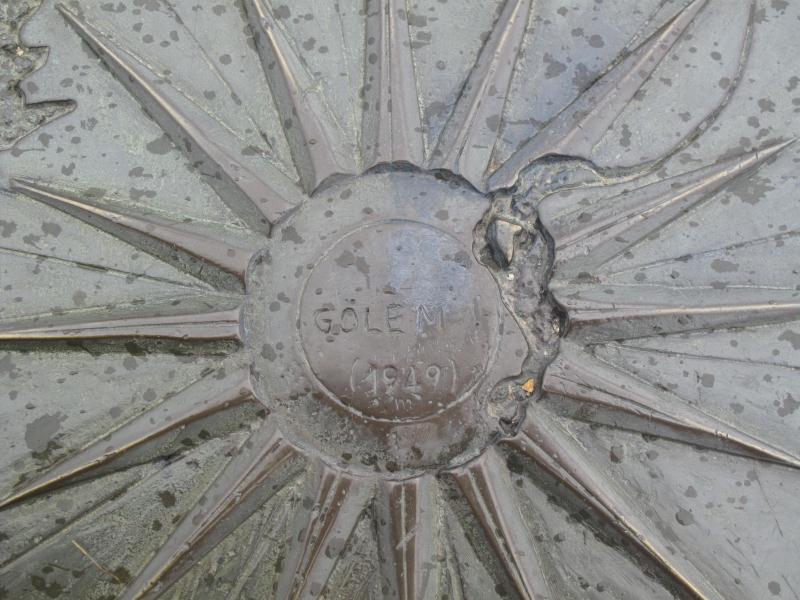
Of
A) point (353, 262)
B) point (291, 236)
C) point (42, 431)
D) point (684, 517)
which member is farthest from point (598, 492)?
point (42, 431)

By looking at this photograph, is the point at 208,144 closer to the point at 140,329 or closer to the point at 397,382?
the point at 140,329

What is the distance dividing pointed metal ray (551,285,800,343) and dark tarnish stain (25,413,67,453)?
131 cm

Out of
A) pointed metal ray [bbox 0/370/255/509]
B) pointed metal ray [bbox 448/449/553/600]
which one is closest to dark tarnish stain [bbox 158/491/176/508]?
pointed metal ray [bbox 0/370/255/509]

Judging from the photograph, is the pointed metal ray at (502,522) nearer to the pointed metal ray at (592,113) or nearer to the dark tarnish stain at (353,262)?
the dark tarnish stain at (353,262)

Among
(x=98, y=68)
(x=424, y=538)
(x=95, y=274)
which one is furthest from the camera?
(x=98, y=68)

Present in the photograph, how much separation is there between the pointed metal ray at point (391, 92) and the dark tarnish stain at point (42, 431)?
103 cm

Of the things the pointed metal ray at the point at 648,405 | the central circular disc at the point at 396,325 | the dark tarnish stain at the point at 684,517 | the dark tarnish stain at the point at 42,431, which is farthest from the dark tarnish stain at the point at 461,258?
the dark tarnish stain at the point at 42,431

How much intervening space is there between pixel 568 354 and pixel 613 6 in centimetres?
111

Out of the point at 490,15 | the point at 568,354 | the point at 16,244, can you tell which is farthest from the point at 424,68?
the point at 16,244

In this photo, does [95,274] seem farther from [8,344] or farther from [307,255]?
[307,255]

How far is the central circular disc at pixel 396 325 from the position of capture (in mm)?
1971

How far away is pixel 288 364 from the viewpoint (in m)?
2.01

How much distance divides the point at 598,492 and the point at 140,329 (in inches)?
47.3

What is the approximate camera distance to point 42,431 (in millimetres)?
1990
